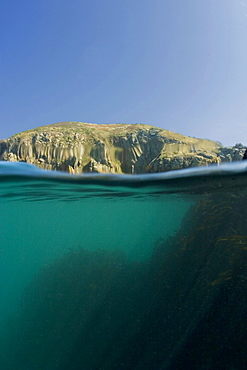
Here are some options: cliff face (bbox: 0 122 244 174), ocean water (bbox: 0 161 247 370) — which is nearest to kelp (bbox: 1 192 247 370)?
ocean water (bbox: 0 161 247 370)

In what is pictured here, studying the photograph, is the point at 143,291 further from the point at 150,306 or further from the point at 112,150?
the point at 112,150

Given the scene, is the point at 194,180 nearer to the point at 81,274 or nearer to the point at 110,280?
the point at 110,280

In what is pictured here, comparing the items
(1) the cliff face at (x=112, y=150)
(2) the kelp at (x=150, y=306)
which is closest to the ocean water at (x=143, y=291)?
(2) the kelp at (x=150, y=306)

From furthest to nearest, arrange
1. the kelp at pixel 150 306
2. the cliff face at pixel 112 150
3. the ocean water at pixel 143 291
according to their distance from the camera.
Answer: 1. the cliff face at pixel 112 150
2. the ocean water at pixel 143 291
3. the kelp at pixel 150 306

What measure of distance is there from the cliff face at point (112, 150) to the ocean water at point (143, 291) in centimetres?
89

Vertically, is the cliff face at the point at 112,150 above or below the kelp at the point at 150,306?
above

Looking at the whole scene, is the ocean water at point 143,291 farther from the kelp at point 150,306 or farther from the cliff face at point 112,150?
the cliff face at point 112,150

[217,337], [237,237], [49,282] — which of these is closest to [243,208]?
[237,237]

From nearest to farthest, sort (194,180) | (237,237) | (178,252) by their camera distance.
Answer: (237,237), (178,252), (194,180)

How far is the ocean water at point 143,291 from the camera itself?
758 cm

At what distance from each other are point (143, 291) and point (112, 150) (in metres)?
7.35

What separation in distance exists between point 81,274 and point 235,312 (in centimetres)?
756

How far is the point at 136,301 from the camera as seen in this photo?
11.1 metres

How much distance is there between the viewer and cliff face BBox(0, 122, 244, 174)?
8023 mm
